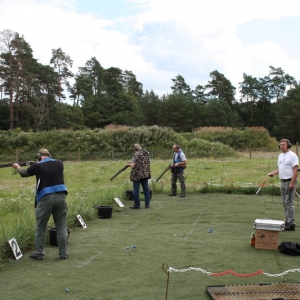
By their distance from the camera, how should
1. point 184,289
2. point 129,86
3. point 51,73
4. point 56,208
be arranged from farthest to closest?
point 129,86 < point 51,73 < point 56,208 < point 184,289

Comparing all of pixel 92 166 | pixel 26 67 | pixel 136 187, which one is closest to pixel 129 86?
pixel 26 67

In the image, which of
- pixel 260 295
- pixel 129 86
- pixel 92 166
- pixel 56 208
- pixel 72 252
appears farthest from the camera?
pixel 129 86

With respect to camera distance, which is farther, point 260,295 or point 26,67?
point 26,67

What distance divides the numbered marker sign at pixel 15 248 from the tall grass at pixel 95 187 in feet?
0.34

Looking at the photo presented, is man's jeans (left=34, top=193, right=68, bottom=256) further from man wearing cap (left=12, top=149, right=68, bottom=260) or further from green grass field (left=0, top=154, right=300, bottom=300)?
green grass field (left=0, top=154, right=300, bottom=300)

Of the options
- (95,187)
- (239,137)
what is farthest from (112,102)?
(95,187)

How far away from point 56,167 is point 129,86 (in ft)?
256

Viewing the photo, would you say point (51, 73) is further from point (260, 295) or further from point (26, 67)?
point (260, 295)

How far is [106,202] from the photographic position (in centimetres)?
1080

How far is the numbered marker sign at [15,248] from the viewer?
234 inches

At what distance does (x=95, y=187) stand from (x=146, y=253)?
9.48m

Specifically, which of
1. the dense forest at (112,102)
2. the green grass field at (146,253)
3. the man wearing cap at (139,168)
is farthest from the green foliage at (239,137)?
the man wearing cap at (139,168)

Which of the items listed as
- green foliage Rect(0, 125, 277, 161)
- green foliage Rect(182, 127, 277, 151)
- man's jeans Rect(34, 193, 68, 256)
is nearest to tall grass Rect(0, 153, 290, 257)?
man's jeans Rect(34, 193, 68, 256)

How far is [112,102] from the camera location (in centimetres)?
6644
